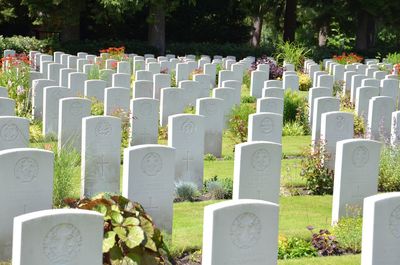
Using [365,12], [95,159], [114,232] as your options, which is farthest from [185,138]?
[365,12]

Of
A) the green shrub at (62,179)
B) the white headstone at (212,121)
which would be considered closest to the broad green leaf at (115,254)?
the green shrub at (62,179)

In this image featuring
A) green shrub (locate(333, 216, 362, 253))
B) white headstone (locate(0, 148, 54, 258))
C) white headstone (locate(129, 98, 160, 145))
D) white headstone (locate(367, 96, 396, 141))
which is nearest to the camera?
white headstone (locate(0, 148, 54, 258))

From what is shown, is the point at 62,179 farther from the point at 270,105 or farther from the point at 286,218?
the point at 270,105

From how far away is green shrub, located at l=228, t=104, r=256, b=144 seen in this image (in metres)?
14.6

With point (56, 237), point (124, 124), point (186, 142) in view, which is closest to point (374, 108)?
point (124, 124)

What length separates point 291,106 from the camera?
674 inches

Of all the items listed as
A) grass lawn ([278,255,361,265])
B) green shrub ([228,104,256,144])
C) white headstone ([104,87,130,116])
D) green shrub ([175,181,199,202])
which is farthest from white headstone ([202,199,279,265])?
white headstone ([104,87,130,116])

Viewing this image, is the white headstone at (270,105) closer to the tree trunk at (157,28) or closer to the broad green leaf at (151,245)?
the broad green leaf at (151,245)

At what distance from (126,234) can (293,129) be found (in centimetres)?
974

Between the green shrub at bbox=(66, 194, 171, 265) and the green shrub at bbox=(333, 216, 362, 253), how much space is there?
2.21m

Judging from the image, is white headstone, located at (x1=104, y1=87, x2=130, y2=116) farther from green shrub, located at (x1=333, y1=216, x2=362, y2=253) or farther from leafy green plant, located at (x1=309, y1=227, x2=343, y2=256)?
leafy green plant, located at (x1=309, y1=227, x2=343, y2=256)

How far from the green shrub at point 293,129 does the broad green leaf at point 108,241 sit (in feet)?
31.6

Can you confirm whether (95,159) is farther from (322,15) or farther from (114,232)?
(322,15)

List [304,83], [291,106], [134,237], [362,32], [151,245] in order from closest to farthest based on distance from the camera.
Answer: [134,237] < [151,245] < [291,106] < [304,83] < [362,32]
